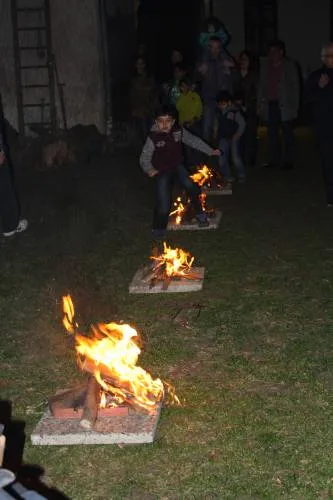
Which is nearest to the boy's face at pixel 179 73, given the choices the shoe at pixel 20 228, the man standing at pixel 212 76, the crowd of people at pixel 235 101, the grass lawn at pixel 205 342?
the crowd of people at pixel 235 101

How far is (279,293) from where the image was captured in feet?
26.0

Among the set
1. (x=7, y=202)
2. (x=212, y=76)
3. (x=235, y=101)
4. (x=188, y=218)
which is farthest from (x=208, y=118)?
(x=7, y=202)

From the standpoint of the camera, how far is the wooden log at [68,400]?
525 centimetres

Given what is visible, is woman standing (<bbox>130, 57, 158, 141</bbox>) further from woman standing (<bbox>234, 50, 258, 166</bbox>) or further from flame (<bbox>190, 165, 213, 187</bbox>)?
flame (<bbox>190, 165, 213, 187</bbox>)

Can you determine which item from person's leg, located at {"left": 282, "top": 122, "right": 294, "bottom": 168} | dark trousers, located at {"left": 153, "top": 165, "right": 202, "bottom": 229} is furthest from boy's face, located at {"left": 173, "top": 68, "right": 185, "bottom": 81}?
dark trousers, located at {"left": 153, "top": 165, "right": 202, "bottom": 229}

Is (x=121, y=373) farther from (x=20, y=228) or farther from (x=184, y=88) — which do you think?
(x=184, y=88)

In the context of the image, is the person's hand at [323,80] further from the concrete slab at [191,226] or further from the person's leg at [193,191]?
the concrete slab at [191,226]

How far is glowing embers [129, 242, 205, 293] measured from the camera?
817 centimetres

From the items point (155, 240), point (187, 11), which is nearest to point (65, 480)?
point (155, 240)

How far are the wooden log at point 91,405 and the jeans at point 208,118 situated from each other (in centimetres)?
1034

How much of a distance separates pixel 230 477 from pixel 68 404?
1.29 m

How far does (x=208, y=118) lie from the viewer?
15.2 metres

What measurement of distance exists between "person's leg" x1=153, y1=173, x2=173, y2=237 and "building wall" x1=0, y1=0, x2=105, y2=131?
9.28m

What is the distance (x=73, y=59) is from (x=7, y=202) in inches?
350
